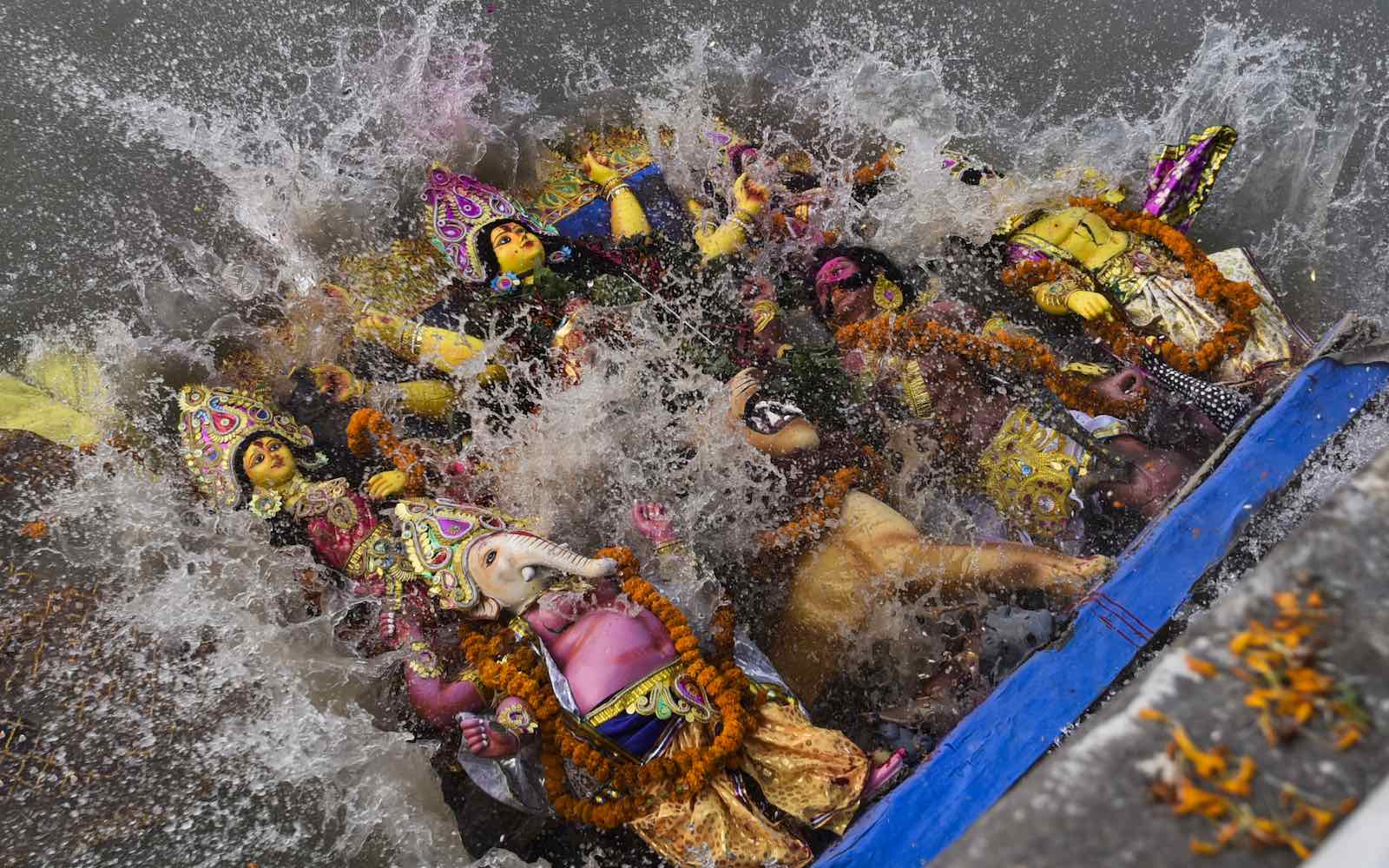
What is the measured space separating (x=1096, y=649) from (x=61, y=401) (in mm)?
3006

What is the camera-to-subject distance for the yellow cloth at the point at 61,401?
7.60 ft

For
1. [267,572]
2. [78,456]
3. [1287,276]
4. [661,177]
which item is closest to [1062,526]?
[1287,276]

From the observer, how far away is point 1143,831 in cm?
74

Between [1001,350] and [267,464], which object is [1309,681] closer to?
[1001,350]

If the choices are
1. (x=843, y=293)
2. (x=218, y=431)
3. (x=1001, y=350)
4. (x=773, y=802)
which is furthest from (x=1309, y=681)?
(x=218, y=431)

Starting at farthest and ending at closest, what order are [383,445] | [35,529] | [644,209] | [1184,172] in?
1. [644,209]
2. [1184,172]
3. [383,445]
4. [35,529]

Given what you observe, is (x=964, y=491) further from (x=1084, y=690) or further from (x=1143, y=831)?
(x=1143, y=831)

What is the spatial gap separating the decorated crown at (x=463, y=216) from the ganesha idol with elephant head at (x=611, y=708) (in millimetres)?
1052

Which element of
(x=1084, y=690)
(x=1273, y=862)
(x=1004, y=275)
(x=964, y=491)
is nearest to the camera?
(x=1273, y=862)

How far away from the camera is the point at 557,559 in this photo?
6.56ft

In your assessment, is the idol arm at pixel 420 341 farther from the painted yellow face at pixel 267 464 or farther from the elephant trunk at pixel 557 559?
the elephant trunk at pixel 557 559

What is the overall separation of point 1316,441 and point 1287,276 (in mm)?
1227

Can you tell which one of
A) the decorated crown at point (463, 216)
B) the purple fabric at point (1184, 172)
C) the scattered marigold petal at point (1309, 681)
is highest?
the purple fabric at point (1184, 172)

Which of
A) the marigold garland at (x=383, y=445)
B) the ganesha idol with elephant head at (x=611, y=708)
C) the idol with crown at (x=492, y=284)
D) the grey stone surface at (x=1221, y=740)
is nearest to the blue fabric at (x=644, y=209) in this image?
the idol with crown at (x=492, y=284)
